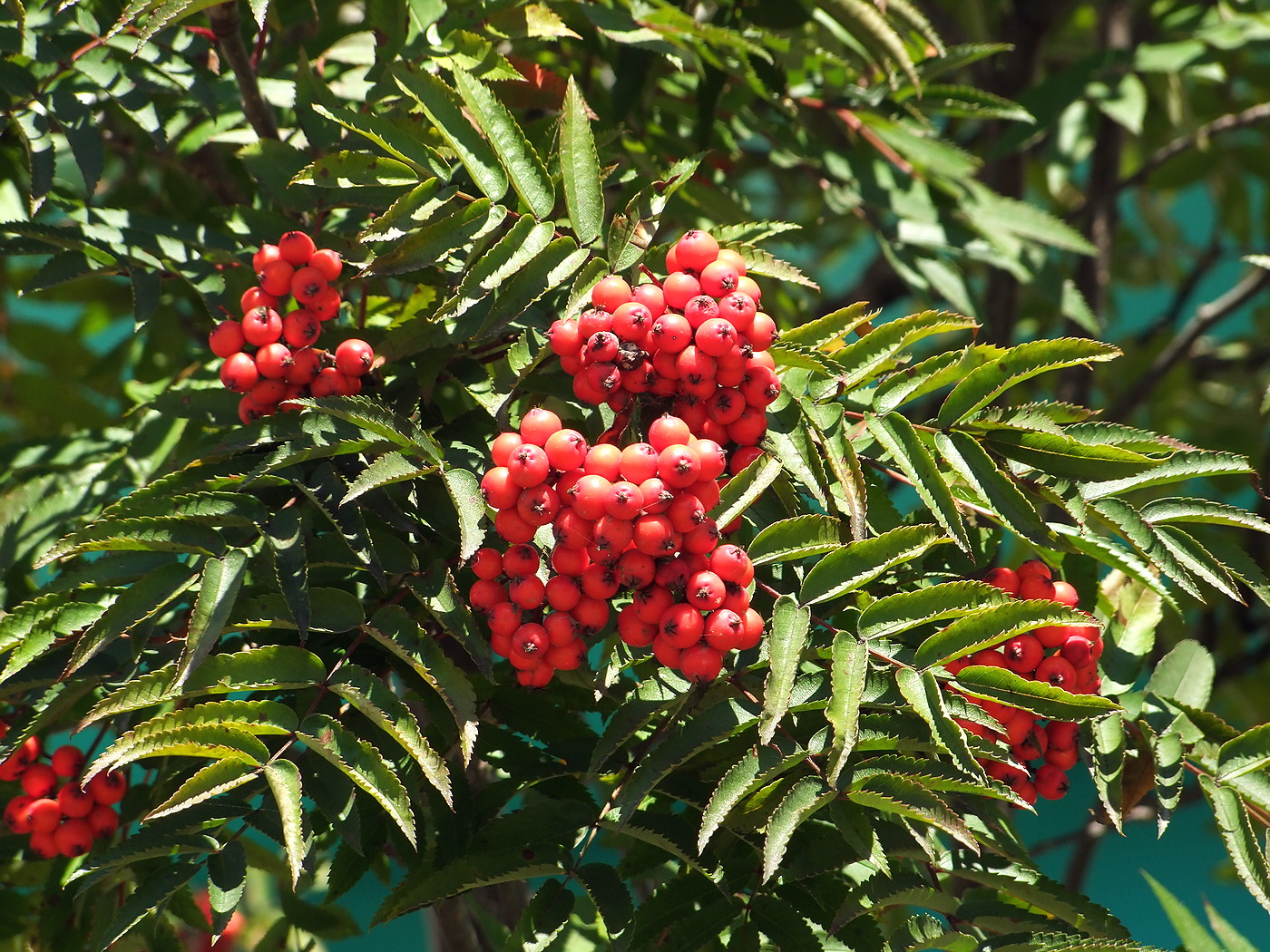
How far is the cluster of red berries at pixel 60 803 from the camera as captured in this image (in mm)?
1930

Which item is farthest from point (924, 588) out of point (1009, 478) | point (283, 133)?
point (283, 133)

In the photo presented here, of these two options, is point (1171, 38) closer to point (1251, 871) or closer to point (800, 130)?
point (800, 130)

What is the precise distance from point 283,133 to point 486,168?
0.72 metres

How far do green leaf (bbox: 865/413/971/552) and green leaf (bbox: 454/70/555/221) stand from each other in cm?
55

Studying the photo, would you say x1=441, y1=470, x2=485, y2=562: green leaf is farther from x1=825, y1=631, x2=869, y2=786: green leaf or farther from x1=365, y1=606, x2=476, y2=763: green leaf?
x1=825, y1=631, x2=869, y2=786: green leaf

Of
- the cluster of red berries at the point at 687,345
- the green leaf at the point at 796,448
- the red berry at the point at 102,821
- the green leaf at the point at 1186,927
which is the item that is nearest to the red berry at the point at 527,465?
the cluster of red berries at the point at 687,345

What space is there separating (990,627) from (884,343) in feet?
1.39

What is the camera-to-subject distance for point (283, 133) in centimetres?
225

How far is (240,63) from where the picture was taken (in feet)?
6.74

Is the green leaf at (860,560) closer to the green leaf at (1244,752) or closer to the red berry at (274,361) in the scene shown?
the green leaf at (1244,752)

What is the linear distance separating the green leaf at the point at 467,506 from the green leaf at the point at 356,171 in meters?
0.47

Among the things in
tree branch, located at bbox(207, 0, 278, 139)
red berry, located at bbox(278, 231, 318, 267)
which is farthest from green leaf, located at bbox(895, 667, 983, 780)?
tree branch, located at bbox(207, 0, 278, 139)

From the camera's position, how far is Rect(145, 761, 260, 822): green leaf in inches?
57.4

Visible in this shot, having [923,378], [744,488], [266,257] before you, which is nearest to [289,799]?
[744,488]
